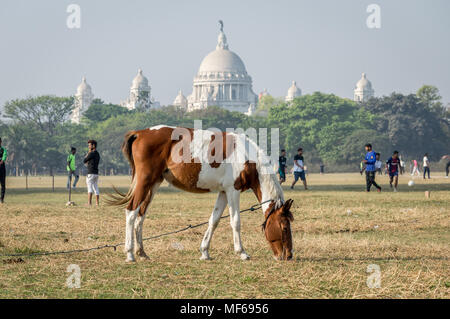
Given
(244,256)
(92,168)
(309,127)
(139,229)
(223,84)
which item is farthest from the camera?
(223,84)

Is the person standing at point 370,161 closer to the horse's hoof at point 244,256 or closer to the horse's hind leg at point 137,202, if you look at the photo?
the horse's hoof at point 244,256

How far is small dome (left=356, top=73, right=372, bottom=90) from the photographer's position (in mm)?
186000

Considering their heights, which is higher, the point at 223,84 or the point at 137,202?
the point at 223,84

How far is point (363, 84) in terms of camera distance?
186000 millimetres

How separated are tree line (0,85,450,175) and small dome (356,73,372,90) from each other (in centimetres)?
8595

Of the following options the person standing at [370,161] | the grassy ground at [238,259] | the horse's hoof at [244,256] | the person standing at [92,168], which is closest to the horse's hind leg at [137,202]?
the grassy ground at [238,259]

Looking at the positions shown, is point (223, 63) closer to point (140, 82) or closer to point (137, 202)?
point (140, 82)

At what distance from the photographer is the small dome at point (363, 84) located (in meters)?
186

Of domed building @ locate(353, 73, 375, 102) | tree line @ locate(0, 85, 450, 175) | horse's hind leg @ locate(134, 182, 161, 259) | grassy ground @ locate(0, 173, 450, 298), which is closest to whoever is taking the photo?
grassy ground @ locate(0, 173, 450, 298)

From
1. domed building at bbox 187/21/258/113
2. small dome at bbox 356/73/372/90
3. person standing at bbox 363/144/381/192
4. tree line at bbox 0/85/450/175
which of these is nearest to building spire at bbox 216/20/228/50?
domed building at bbox 187/21/258/113

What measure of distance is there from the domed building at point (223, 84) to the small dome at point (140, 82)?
11804mm

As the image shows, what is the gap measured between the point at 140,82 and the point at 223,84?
2131 cm

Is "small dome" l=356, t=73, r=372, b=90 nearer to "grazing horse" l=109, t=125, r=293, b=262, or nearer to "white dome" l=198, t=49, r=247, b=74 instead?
"white dome" l=198, t=49, r=247, b=74

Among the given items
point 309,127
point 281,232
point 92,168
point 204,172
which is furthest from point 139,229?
point 309,127
